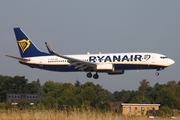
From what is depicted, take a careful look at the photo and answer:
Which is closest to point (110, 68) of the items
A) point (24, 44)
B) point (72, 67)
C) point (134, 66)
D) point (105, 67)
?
point (105, 67)

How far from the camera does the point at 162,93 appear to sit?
82.3 metres

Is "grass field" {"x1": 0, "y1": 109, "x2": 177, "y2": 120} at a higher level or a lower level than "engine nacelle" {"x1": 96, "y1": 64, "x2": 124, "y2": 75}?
lower

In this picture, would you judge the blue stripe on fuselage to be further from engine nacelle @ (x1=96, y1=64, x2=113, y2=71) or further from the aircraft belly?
engine nacelle @ (x1=96, y1=64, x2=113, y2=71)

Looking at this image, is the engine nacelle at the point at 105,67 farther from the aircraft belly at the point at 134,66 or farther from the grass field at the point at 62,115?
the grass field at the point at 62,115

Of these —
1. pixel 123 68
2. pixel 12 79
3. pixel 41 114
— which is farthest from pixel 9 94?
pixel 41 114

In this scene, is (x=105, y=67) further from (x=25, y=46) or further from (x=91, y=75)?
(x=25, y=46)

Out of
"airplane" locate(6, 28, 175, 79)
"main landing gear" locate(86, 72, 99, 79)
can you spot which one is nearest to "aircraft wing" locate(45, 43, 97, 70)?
"airplane" locate(6, 28, 175, 79)

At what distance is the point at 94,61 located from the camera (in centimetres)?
5722

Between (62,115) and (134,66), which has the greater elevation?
(134,66)

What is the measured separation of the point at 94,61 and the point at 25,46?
1112 cm

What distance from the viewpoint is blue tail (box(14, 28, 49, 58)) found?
61781mm

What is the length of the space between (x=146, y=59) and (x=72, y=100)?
622 inches

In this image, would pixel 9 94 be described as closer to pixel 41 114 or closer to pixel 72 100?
pixel 72 100

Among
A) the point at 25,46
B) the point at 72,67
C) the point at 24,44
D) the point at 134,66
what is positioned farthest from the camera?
the point at 24,44
